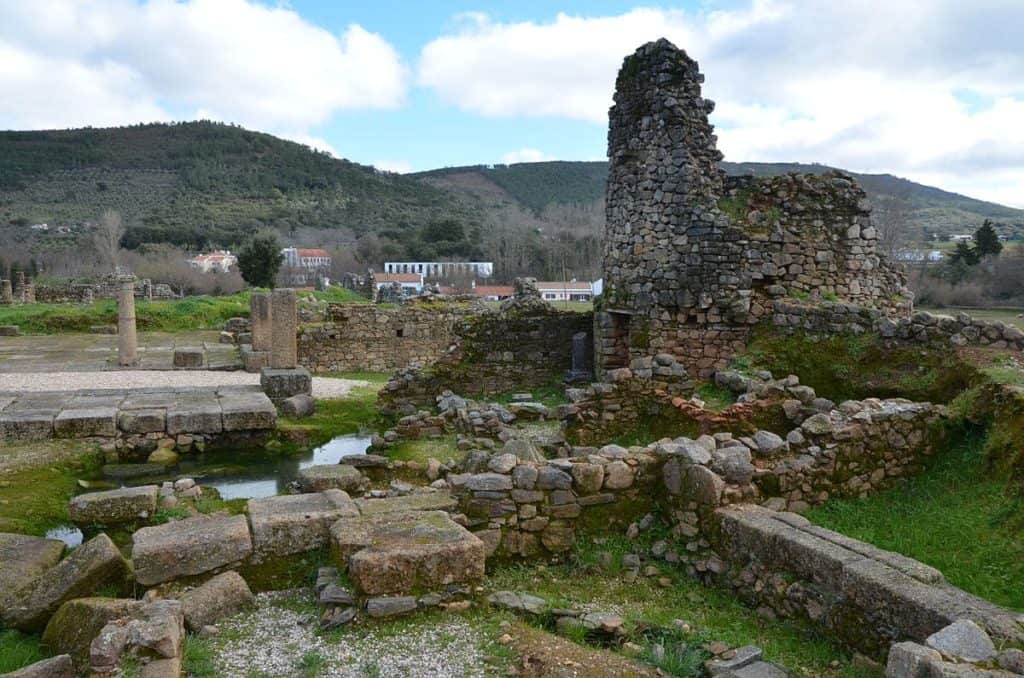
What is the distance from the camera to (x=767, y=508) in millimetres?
6137

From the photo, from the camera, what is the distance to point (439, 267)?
221ft

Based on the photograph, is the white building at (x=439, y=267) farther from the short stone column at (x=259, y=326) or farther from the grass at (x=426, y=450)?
the grass at (x=426, y=450)

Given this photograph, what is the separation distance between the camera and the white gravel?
4293 millimetres

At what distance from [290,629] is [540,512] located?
87.1 inches

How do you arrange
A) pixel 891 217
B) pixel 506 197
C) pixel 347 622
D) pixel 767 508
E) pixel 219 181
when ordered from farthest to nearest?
pixel 506 197, pixel 219 181, pixel 891 217, pixel 767 508, pixel 347 622

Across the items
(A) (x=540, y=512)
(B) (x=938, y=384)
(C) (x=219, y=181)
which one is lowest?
(A) (x=540, y=512)

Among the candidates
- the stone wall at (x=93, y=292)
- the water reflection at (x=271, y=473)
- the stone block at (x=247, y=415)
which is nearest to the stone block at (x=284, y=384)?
the stone block at (x=247, y=415)

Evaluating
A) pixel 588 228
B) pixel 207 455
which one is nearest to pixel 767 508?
pixel 207 455

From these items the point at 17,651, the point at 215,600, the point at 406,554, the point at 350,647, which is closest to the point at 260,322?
the point at 17,651

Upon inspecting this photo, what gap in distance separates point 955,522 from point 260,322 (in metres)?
16.4

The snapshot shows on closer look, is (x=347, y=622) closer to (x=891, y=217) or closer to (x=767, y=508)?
(x=767, y=508)

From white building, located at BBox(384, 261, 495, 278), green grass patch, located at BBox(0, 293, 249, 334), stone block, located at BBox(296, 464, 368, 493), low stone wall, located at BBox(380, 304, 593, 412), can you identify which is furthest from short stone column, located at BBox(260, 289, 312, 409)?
white building, located at BBox(384, 261, 495, 278)

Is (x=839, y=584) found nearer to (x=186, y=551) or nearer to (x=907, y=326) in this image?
(x=186, y=551)

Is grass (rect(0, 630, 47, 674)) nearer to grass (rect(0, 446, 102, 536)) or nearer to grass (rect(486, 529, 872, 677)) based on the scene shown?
grass (rect(0, 446, 102, 536))
